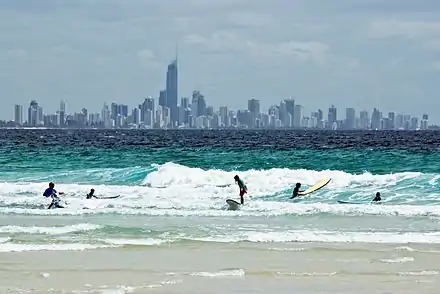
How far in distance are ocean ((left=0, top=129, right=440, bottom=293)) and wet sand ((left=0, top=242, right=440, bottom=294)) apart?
2 centimetres

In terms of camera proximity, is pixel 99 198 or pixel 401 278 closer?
pixel 401 278

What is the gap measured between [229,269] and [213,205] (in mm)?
13001

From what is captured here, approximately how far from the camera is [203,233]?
2009 cm

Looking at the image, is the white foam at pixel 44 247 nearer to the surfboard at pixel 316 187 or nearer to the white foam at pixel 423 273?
the white foam at pixel 423 273

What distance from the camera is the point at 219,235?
64.6 ft

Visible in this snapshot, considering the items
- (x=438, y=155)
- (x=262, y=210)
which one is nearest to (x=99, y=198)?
(x=262, y=210)

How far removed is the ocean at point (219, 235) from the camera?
14.1 m

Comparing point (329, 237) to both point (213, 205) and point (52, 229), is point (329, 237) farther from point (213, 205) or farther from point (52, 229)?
point (213, 205)

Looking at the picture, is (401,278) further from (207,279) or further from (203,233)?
(203,233)

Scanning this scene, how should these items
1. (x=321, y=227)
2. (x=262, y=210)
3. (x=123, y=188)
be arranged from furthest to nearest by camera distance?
1. (x=123, y=188)
2. (x=262, y=210)
3. (x=321, y=227)

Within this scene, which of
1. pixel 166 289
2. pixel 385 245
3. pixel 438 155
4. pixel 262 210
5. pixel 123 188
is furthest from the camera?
pixel 438 155

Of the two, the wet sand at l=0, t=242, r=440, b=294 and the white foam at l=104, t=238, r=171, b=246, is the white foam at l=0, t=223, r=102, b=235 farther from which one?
the wet sand at l=0, t=242, r=440, b=294

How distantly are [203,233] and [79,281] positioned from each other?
21.0 feet

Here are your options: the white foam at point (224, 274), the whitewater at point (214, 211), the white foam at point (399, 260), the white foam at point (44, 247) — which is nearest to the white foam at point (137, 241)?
the whitewater at point (214, 211)
